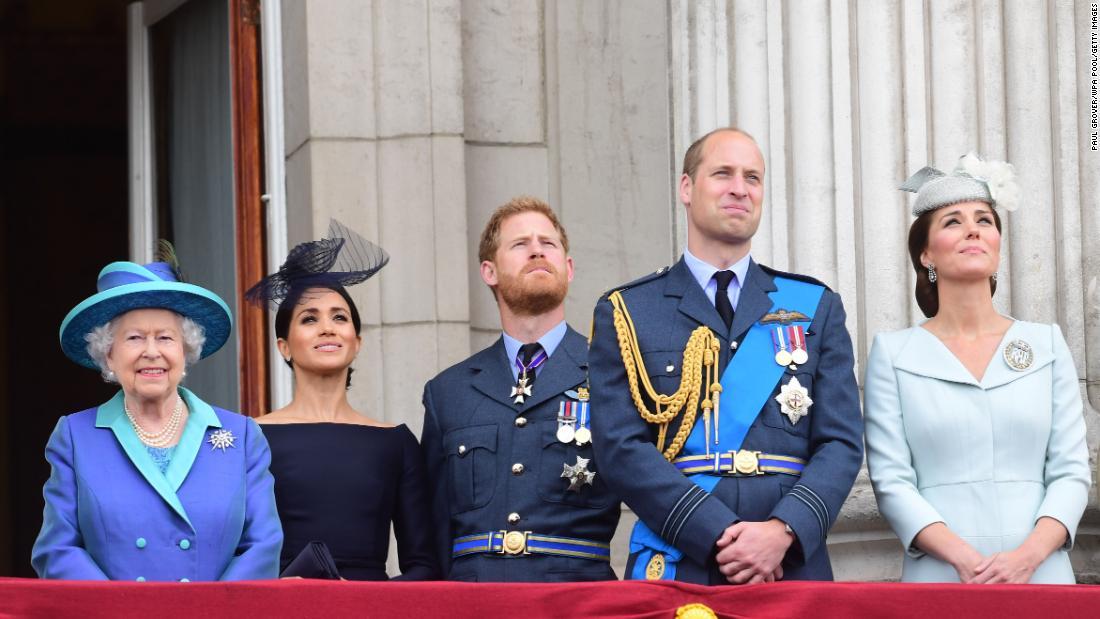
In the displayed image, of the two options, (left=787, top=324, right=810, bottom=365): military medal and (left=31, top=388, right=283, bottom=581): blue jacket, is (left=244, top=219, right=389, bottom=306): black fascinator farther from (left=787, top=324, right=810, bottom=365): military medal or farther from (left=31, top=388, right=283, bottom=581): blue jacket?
(left=787, top=324, right=810, bottom=365): military medal

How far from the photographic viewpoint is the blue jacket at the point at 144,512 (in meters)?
4.99

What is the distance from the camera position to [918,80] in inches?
264

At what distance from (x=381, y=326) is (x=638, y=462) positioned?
2.32m

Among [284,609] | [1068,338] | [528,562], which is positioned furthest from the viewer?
[1068,338]

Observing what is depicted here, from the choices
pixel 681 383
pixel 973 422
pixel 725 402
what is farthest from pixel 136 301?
pixel 973 422

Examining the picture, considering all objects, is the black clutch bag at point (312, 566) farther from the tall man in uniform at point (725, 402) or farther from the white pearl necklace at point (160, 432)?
the tall man in uniform at point (725, 402)

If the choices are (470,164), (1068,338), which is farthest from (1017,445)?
(470,164)

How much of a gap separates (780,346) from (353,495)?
48.8 inches

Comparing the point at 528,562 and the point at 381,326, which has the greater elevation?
the point at 381,326

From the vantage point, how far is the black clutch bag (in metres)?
5.14

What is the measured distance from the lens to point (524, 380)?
5.73 m

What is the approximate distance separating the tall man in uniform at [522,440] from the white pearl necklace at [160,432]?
31.9 inches

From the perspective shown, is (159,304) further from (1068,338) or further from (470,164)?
(1068,338)

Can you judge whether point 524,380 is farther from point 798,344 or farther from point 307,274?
point 798,344
